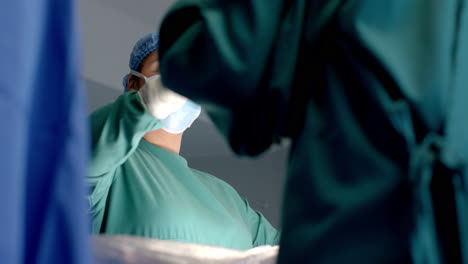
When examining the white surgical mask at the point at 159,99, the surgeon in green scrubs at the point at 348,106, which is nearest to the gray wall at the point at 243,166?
the white surgical mask at the point at 159,99

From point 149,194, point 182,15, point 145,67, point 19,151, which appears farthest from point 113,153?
point 19,151

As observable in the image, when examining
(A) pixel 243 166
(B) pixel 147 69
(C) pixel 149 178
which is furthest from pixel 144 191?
(A) pixel 243 166

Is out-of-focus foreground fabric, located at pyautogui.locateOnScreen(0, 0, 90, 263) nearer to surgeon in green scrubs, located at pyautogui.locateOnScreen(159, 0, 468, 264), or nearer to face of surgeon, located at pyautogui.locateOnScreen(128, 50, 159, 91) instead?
surgeon in green scrubs, located at pyautogui.locateOnScreen(159, 0, 468, 264)

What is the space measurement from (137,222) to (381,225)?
2.28 feet

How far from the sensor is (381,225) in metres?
0.42

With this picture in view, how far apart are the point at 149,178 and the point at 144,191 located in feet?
0.18

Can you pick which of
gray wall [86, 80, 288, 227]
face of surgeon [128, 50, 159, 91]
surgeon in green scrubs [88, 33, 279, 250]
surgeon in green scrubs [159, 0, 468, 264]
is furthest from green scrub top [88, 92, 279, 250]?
gray wall [86, 80, 288, 227]

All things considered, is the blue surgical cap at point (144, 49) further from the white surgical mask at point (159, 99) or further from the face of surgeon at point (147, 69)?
the white surgical mask at point (159, 99)

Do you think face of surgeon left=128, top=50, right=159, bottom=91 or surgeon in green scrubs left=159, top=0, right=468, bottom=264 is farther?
face of surgeon left=128, top=50, right=159, bottom=91

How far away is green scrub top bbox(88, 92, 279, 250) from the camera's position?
3.20 ft

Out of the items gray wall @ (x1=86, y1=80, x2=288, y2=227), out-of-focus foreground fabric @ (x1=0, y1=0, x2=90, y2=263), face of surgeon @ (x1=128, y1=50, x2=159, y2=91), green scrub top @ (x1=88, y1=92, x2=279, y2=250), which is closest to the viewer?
out-of-focus foreground fabric @ (x1=0, y1=0, x2=90, y2=263)

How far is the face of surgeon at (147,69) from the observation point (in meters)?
1.24

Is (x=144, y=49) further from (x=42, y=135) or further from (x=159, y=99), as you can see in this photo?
(x=42, y=135)

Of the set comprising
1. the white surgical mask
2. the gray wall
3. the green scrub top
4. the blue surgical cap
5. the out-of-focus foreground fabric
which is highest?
the out-of-focus foreground fabric
